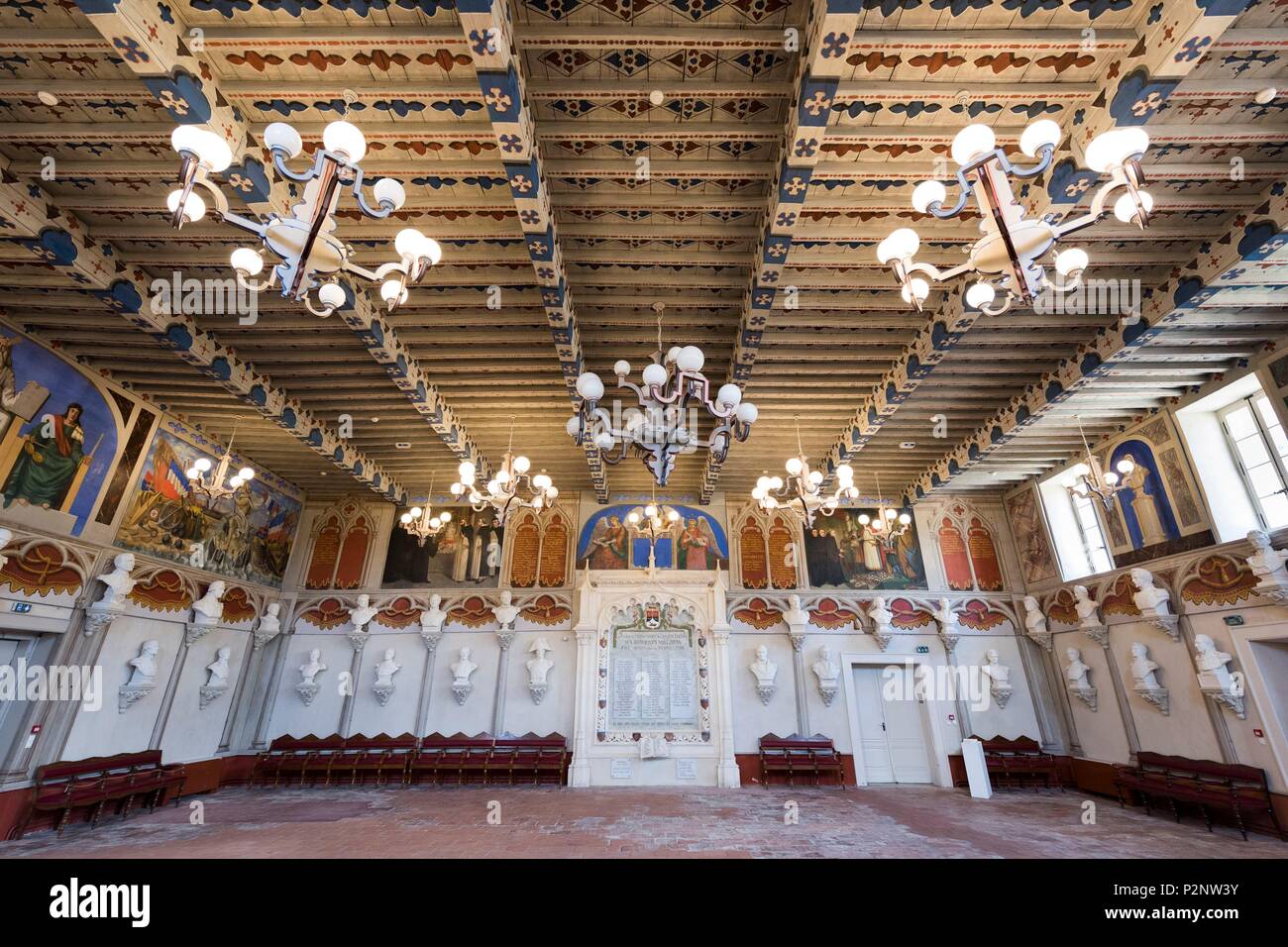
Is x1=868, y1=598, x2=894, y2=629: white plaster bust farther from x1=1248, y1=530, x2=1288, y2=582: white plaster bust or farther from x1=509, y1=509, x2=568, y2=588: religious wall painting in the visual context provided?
x1=509, y1=509, x2=568, y2=588: religious wall painting

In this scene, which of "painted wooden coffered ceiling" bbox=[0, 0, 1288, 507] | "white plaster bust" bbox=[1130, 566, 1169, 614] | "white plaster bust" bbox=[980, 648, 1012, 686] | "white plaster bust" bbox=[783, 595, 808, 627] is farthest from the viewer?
"white plaster bust" bbox=[783, 595, 808, 627]

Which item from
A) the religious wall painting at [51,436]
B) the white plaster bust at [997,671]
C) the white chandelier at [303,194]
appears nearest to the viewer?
the white chandelier at [303,194]

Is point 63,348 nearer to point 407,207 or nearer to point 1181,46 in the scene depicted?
point 407,207

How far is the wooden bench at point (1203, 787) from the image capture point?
6656mm

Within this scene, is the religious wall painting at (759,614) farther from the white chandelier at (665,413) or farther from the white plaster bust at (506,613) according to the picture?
the white chandelier at (665,413)

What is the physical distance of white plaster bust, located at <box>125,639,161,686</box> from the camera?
26.1ft

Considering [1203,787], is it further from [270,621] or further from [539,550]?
[270,621]

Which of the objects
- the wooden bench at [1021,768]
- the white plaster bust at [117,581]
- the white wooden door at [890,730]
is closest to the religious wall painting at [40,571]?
the white plaster bust at [117,581]

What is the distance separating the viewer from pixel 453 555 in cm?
1172

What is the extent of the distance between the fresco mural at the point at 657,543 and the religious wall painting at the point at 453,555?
1.95 meters

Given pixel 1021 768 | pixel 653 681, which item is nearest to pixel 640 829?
pixel 653 681

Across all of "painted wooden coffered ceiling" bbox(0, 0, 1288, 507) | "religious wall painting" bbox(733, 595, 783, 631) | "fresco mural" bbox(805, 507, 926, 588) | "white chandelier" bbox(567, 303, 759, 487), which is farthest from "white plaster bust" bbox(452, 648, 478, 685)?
"white chandelier" bbox(567, 303, 759, 487)

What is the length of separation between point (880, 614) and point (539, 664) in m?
6.90

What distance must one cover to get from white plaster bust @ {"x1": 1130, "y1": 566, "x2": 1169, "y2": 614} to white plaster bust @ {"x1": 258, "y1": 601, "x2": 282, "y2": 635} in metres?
15.2
